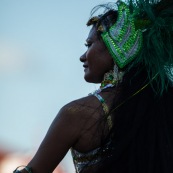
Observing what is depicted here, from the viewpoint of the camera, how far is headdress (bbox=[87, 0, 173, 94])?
2.75 metres

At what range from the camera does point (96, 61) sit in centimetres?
289

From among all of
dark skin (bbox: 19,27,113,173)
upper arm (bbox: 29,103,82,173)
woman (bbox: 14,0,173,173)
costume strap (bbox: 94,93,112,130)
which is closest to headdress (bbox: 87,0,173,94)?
woman (bbox: 14,0,173,173)

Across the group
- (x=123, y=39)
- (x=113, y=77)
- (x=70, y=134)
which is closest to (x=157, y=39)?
(x=123, y=39)

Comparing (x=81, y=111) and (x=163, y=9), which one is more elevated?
(x=163, y=9)

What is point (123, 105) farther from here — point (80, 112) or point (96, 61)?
point (96, 61)

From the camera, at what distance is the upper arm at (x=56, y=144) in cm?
242

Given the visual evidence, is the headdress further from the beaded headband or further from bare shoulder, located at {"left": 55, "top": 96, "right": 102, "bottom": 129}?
bare shoulder, located at {"left": 55, "top": 96, "right": 102, "bottom": 129}

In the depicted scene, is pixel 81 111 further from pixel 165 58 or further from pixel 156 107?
pixel 165 58

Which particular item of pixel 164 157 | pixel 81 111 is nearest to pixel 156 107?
pixel 164 157

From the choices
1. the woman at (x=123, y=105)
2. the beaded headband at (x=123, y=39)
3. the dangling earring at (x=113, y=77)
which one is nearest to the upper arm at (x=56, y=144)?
the woman at (x=123, y=105)

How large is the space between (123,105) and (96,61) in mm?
431

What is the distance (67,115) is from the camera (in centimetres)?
246

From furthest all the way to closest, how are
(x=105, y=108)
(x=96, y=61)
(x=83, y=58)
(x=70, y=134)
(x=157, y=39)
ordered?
(x=83, y=58) < (x=96, y=61) < (x=157, y=39) < (x=105, y=108) < (x=70, y=134)

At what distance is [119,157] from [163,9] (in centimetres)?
101
